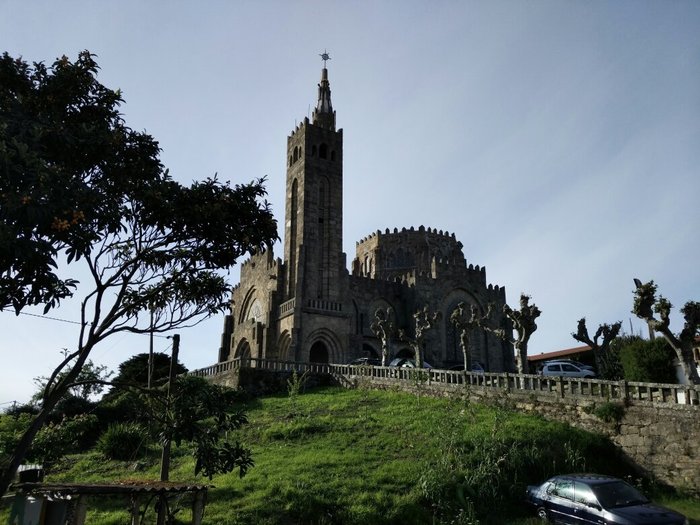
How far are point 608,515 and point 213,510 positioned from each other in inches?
342

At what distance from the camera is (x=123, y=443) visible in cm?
2183

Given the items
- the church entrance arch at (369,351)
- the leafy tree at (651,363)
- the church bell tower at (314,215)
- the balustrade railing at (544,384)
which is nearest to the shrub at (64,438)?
the balustrade railing at (544,384)

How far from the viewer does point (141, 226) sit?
1100 cm

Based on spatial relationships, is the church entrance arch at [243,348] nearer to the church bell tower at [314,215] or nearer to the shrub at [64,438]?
the church bell tower at [314,215]

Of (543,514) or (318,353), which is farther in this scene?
(318,353)

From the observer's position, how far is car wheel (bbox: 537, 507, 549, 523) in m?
13.8

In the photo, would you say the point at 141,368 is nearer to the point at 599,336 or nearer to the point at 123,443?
the point at 123,443

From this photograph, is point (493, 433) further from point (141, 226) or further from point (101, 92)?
point (101, 92)

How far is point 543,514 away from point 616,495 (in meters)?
1.84

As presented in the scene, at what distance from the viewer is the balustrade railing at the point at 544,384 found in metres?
17.3

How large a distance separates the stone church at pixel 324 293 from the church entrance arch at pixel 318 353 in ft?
0.24

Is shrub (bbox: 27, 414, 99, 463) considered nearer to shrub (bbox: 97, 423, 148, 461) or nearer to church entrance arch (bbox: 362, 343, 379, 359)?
shrub (bbox: 97, 423, 148, 461)

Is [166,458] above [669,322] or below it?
below

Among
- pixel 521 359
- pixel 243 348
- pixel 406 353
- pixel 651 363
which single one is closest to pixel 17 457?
pixel 521 359
